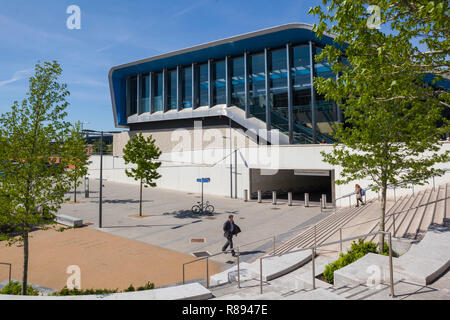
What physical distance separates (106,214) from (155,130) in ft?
83.9

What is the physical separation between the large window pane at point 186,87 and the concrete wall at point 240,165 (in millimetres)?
8331

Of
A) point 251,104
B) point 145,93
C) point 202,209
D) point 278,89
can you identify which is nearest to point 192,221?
point 202,209

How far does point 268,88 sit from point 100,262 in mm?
26552

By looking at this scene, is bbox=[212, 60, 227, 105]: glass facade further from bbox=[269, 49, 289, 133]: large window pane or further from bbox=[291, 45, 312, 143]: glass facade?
bbox=[291, 45, 312, 143]: glass facade

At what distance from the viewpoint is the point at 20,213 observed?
758 centimetres

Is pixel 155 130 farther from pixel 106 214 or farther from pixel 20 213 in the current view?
pixel 20 213

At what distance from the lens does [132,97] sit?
47.1 m

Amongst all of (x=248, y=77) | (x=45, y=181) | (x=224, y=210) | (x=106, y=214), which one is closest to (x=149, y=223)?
(x=106, y=214)

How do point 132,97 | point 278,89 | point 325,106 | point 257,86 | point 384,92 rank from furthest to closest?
point 132,97
point 257,86
point 278,89
point 325,106
point 384,92

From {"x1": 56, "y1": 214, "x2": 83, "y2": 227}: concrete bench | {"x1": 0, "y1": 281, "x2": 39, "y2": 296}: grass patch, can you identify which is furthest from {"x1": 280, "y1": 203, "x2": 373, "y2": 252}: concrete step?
{"x1": 56, "y1": 214, "x2": 83, "y2": 227}: concrete bench

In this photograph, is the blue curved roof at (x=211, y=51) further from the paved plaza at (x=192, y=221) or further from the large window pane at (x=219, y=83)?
the paved plaza at (x=192, y=221)

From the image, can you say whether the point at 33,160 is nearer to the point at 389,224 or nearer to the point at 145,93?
the point at 389,224

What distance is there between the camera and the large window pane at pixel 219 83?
37.1 meters

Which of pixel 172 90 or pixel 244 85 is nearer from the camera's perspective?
pixel 244 85
